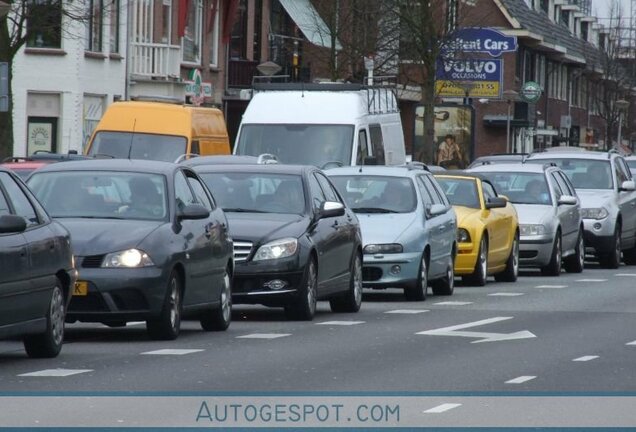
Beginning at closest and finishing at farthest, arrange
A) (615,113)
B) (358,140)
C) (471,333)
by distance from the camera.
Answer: (471,333) → (358,140) → (615,113)

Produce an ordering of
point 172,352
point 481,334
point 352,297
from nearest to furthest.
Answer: point 172,352 → point 481,334 → point 352,297

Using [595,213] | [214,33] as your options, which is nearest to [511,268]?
[595,213]

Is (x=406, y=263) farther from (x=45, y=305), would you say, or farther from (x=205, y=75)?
(x=205, y=75)

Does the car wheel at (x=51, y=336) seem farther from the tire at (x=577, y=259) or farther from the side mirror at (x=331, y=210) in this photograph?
the tire at (x=577, y=259)

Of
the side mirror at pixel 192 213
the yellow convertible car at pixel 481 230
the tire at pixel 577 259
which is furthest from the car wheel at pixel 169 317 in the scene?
the tire at pixel 577 259

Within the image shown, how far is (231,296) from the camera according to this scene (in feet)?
57.0

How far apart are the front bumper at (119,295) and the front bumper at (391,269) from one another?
688 centimetres

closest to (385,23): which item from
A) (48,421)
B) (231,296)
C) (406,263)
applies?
(406,263)

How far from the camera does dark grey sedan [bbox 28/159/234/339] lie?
15.0 metres

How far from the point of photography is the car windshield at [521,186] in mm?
29672

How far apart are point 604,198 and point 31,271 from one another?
20387 millimetres

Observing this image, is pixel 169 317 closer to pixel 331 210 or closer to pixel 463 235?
pixel 331 210

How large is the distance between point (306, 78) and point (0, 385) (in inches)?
1957

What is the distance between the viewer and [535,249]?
29.0 meters
